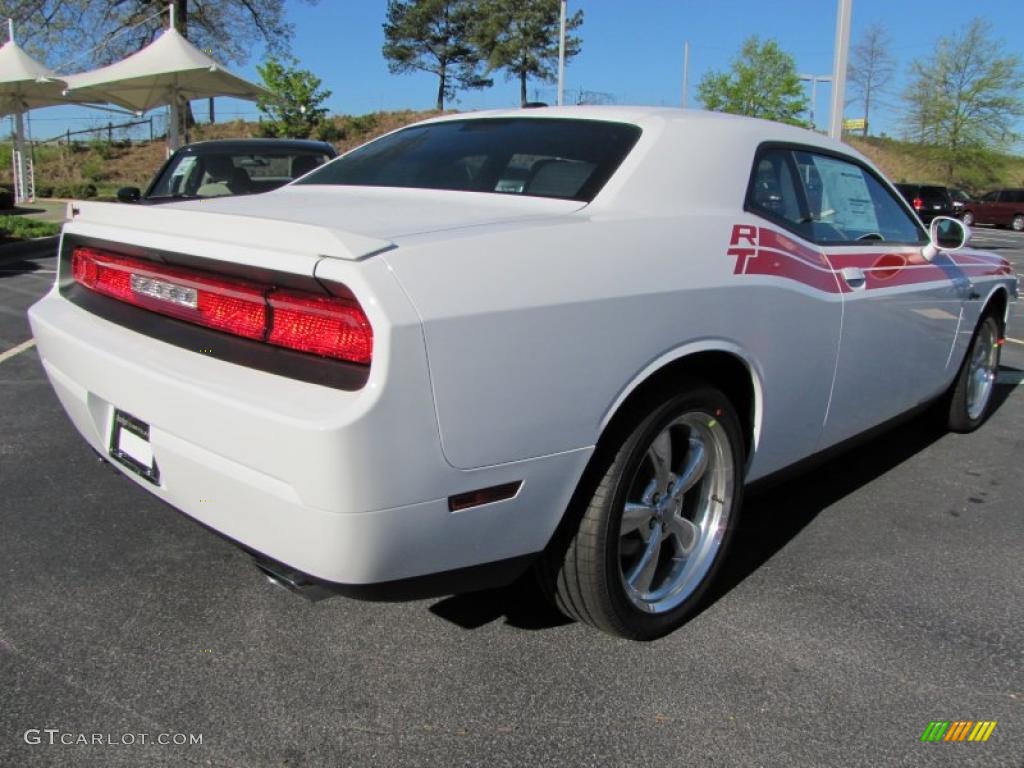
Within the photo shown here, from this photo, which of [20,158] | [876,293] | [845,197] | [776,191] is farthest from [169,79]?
[876,293]

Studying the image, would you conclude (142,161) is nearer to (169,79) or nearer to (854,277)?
(169,79)

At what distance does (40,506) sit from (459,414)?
2.40 metres

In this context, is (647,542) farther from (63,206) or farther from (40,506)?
(63,206)

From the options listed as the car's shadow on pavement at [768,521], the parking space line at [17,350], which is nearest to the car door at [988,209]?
the car's shadow on pavement at [768,521]

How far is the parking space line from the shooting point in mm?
6102

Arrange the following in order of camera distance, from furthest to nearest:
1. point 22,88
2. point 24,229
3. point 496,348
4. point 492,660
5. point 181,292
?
point 22,88
point 24,229
point 492,660
point 181,292
point 496,348

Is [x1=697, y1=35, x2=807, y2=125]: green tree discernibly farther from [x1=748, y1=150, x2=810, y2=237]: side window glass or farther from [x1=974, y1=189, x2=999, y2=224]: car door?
[x1=748, y1=150, x2=810, y2=237]: side window glass

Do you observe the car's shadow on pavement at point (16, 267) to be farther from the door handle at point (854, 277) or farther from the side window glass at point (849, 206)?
the door handle at point (854, 277)

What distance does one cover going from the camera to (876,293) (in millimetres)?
3275

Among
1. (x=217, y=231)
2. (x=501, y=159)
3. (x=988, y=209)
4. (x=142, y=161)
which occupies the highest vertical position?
(x=142, y=161)

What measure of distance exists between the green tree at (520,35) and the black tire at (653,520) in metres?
52.4

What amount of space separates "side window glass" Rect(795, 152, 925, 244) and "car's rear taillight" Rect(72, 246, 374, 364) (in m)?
1.90

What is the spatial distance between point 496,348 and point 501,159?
121cm

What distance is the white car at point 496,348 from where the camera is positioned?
1.85m
